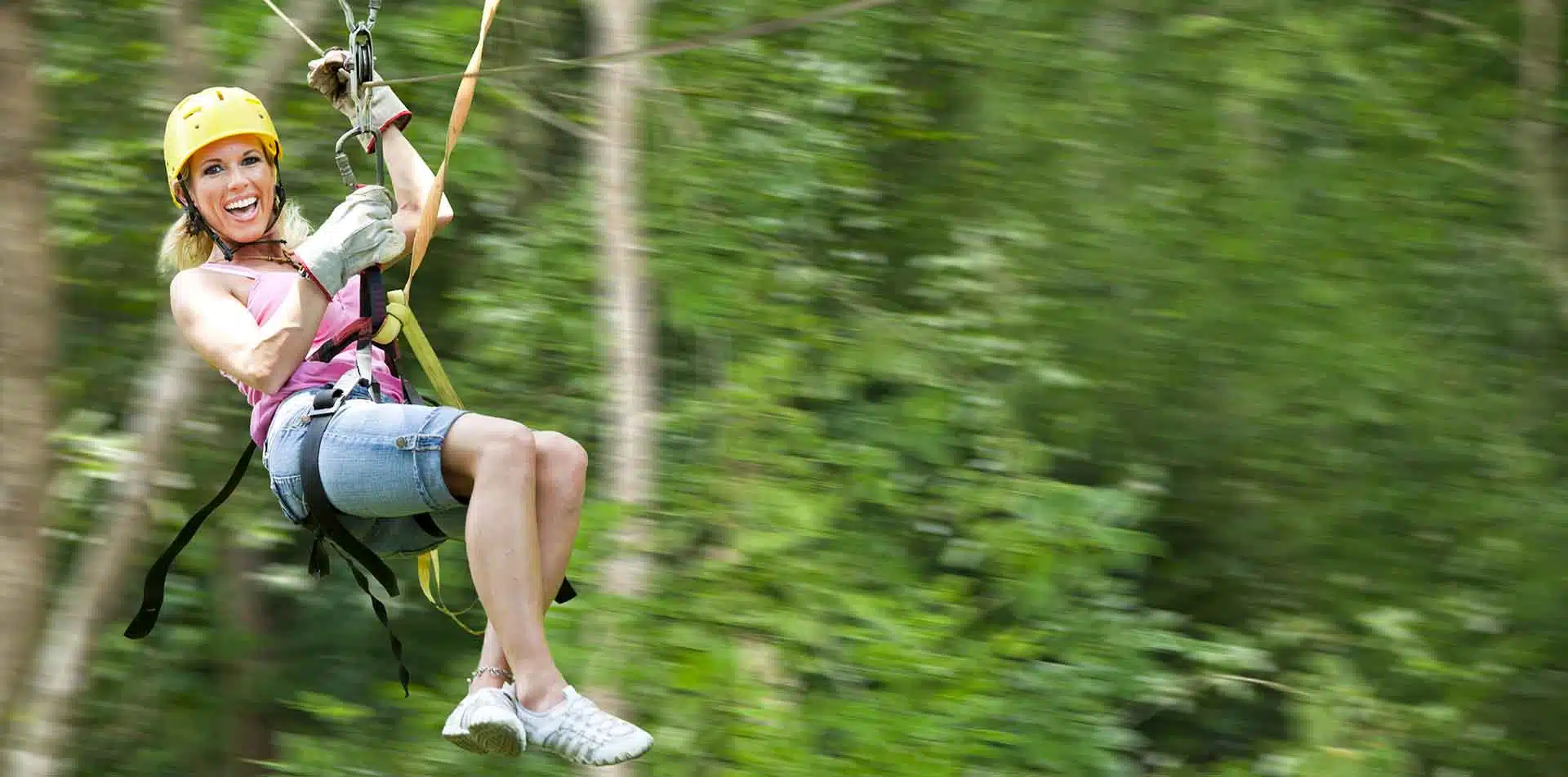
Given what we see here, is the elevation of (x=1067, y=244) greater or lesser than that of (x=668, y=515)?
greater

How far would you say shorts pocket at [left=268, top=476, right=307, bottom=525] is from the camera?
2736 millimetres

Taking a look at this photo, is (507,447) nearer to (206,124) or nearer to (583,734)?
(583,734)

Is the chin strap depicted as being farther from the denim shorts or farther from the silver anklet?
the silver anklet

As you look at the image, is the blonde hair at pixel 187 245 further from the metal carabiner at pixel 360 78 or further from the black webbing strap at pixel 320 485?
the black webbing strap at pixel 320 485

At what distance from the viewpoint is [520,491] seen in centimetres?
265

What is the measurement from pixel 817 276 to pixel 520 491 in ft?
9.00

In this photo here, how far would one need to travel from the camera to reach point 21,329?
4.58 meters

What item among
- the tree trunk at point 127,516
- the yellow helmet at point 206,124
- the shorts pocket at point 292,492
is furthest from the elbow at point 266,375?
the tree trunk at point 127,516

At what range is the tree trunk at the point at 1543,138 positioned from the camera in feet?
18.5

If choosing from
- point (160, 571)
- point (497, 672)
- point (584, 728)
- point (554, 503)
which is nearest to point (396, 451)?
point (554, 503)

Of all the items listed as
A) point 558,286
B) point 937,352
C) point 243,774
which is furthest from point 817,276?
point 243,774

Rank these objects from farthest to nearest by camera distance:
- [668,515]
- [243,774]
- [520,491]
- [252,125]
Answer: [243,774], [668,515], [252,125], [520,491]

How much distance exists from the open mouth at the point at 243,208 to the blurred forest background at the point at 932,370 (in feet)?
6.71

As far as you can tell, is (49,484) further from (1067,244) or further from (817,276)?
(1067,244)
